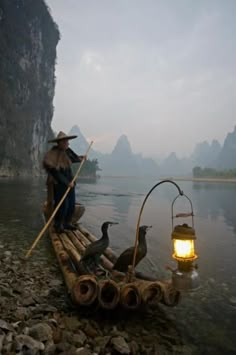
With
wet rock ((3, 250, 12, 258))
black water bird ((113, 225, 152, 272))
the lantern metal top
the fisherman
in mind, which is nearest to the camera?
the lantern metal top

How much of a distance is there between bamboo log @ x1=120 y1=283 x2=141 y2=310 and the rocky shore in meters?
0.32

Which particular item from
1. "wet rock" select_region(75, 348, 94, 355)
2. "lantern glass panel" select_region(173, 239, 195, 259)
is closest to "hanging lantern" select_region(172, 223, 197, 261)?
"lantern glass panel" select_region(173, 239, 195, 259)

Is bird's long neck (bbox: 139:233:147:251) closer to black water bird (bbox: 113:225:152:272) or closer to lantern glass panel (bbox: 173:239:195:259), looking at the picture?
black water bird (bbox: 113:225:152:272)

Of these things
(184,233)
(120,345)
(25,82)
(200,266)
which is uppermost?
(25,82)

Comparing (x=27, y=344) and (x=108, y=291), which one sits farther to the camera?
(x=108, y=291)

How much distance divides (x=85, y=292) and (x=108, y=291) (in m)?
0.32

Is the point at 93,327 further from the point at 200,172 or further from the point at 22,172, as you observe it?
the point at 200,172

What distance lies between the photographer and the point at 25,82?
100m

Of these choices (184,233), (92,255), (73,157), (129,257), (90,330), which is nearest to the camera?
(90,330)

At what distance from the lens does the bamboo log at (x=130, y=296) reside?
3913mm

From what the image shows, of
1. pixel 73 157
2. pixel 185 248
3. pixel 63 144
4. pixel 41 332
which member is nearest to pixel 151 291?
pixel 185 248

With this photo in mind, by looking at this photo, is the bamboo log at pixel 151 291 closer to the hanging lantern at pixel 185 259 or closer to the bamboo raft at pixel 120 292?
the bamboo raft at pixel 120 292

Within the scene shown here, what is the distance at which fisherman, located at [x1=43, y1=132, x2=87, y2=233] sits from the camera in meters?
7.99

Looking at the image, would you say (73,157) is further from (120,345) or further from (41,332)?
(120,345)
